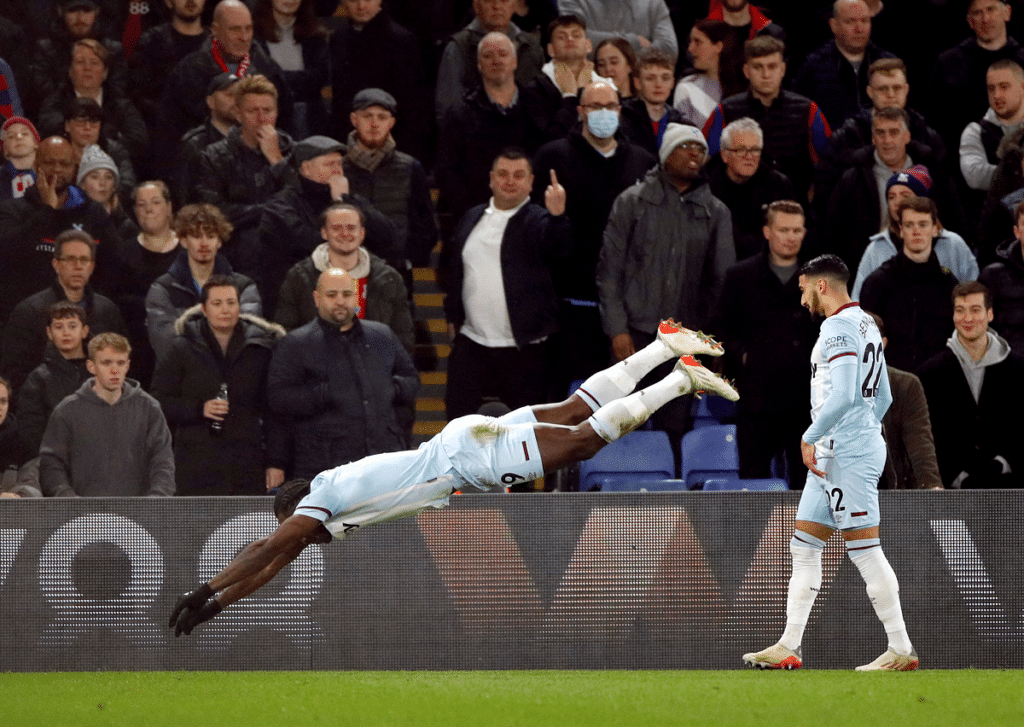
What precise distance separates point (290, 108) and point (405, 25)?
2474 millimetres

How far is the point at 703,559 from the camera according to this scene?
29.6 feet

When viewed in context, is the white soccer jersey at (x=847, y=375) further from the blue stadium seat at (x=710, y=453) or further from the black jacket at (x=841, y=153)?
the black jacket at (x=841, y=153)

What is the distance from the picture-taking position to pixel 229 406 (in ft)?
33.1

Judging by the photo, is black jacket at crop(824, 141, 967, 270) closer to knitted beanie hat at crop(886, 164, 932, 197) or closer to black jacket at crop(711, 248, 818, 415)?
knitted beanie hat at crop(886, 164, 932, 197)

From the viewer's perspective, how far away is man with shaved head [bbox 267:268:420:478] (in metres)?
9.82

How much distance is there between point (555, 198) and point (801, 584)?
12.3 feet

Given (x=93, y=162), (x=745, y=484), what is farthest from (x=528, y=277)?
(x=93, y=162)

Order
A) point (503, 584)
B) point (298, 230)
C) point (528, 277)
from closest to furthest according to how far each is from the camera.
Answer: point (503, 584) → point (528, 277) → point (298, 230)

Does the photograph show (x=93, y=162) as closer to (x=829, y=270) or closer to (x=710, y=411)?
(x=710, y=411)

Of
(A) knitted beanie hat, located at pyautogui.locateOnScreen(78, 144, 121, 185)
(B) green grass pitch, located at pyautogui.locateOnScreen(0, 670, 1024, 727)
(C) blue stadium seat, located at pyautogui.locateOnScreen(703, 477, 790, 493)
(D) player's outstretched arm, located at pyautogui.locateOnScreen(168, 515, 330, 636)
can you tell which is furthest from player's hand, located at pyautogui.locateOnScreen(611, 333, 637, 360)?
(A) knitted beanie hat, located at pyautogui.locateOnScreen(78, 144, 121, 185)

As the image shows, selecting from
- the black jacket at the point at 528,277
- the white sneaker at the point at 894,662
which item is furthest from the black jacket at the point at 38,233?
the white sneaker at the point at 894,662

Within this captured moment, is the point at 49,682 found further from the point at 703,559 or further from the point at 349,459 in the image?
the point at 703,559

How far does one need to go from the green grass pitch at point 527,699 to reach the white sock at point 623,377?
1589 millimetres

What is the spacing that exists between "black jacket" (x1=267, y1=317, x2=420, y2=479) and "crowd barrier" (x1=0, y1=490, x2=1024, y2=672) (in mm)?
900
